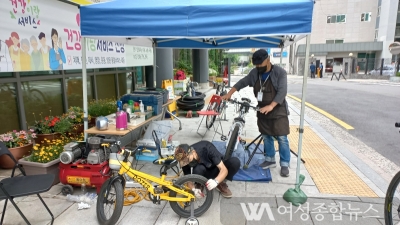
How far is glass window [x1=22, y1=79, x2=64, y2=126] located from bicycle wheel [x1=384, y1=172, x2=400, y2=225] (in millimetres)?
5351

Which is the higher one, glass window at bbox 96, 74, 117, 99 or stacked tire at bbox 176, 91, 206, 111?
glass window at bbox 96, 74, 117, 99

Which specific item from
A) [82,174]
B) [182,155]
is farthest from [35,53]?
[182,155]

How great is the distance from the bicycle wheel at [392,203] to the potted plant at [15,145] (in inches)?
180

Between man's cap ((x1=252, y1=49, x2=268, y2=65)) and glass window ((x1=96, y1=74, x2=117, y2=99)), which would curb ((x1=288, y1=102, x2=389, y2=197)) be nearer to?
man's cap ((x1=252, y1=49, x2=268, y2=65))

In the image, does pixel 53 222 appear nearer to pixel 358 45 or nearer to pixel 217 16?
pixel 217 16

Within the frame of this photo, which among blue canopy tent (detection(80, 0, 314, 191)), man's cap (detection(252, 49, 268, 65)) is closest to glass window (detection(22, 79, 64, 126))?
blue canopy tent (detection(80, 0, 314, 191))

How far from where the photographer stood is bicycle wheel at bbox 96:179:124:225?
263 centimetres

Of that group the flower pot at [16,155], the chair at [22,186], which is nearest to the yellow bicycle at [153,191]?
the chair at [22,186]

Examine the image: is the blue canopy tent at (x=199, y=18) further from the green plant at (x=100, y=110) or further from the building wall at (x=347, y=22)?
the building wall at (x=347, y=22)

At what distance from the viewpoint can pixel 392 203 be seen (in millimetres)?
2629

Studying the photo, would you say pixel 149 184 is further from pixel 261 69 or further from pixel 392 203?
pixel 392 203

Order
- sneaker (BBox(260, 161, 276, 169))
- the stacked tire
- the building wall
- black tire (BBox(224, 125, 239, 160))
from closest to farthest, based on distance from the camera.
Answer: black tire (BBox(224, 125, 239, 160)) → sneaker (BBox(260, 161, 276, 169)) → the stacked tire → the building wall

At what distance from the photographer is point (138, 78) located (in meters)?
9.02

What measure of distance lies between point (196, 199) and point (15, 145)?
2792 mm
